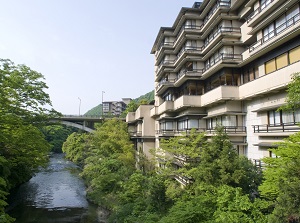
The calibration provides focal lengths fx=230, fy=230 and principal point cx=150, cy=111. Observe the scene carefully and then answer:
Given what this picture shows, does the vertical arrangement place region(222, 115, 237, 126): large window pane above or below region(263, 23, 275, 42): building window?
below

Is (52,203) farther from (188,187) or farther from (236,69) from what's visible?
(236,69)

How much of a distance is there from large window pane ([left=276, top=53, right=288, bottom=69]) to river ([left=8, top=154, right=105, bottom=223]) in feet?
71.8

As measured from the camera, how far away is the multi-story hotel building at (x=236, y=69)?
15867 mm

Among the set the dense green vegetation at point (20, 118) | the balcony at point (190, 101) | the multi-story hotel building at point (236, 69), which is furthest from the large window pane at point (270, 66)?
the dense green vegetation at point (20, 118)

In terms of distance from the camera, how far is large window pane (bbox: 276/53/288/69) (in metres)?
15.9

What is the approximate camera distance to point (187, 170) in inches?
795

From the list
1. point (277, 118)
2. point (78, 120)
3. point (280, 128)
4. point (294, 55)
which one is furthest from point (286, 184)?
point (78, 120)

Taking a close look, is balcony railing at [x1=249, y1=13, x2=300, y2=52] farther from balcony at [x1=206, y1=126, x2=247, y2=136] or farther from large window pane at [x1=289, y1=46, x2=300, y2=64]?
balcony at [x1=206, y1=126, x2=247, y2=136]

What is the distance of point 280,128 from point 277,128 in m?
0.32

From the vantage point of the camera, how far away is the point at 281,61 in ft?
53.6

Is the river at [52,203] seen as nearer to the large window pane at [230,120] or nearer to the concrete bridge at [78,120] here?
the large window pane at [230,120]

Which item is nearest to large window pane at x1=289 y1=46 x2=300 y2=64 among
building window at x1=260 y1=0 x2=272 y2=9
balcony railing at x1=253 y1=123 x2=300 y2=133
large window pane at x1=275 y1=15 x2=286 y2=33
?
large window pane at x1=275 y1=15 x2=286 y2=33

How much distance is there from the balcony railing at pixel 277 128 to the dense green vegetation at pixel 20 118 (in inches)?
682

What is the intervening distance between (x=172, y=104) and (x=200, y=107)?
533cm
